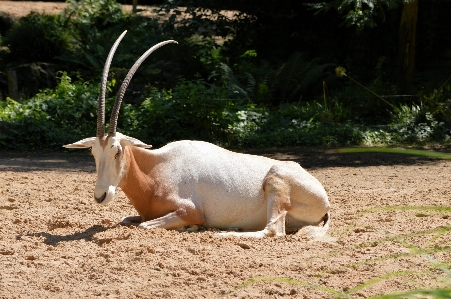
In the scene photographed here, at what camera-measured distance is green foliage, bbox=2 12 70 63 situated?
17.3 metres

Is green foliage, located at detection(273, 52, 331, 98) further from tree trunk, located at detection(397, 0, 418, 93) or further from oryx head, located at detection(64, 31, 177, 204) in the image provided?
oryx head, located at detection(64, 31, 177, 204)

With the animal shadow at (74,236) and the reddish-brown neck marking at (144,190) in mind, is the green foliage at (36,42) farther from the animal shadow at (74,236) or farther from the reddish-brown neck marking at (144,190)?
the animal shadow at (74,236)

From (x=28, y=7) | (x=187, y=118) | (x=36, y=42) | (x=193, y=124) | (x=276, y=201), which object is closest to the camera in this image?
(x=276, y=201)

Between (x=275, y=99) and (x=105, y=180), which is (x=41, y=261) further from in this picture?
(x=275, y=99)

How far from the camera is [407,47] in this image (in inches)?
564

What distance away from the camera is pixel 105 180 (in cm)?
556

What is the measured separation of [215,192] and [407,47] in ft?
31.1

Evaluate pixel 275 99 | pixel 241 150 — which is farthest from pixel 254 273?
pixel 275 99

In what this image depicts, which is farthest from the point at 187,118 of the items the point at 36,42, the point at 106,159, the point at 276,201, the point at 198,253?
the point at 198,253

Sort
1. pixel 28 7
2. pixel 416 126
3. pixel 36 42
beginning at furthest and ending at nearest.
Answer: pixel 28 7, pixel 36 42, pixel 416 126

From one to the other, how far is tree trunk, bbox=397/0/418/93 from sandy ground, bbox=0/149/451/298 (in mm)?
6522

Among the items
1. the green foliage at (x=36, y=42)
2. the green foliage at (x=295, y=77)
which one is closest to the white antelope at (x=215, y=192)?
the green foliage at (x=295, y=77)

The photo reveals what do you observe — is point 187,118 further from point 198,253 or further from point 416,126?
point 198,253

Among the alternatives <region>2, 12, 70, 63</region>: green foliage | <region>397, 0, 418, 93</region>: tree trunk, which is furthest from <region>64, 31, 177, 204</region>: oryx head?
<region>2, 12, 70, 63</region>: green foliage
